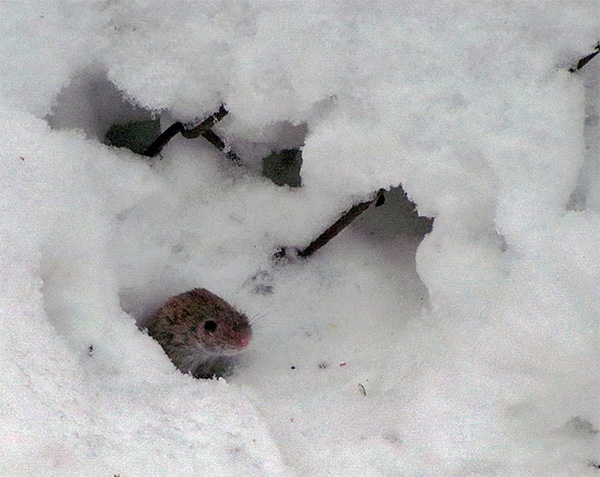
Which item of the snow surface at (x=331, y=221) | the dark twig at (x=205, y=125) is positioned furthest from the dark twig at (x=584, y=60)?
the dark twig at (x=205, y=125)

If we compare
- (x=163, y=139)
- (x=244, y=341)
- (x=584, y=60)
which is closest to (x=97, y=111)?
(x=163, y=139)

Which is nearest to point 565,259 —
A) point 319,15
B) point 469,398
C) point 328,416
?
point 469,398

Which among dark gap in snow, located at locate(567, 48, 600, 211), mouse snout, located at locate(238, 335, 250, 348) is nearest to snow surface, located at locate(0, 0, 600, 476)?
dark gap in snow, located at locate(567, 48, 600, 211)

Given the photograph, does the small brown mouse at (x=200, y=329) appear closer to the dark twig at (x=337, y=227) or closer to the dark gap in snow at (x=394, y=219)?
the dark twig at (x=337, y=227)

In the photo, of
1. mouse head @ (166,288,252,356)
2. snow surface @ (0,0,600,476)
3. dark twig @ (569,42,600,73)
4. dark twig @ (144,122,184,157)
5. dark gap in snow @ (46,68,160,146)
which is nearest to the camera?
snow surface @ (0,0,600,476)

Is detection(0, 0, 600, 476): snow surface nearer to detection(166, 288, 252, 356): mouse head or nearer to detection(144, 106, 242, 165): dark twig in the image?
detection(144, 106, 242, 165): dark twig

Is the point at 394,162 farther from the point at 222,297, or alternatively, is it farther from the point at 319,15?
the point at 222,297
